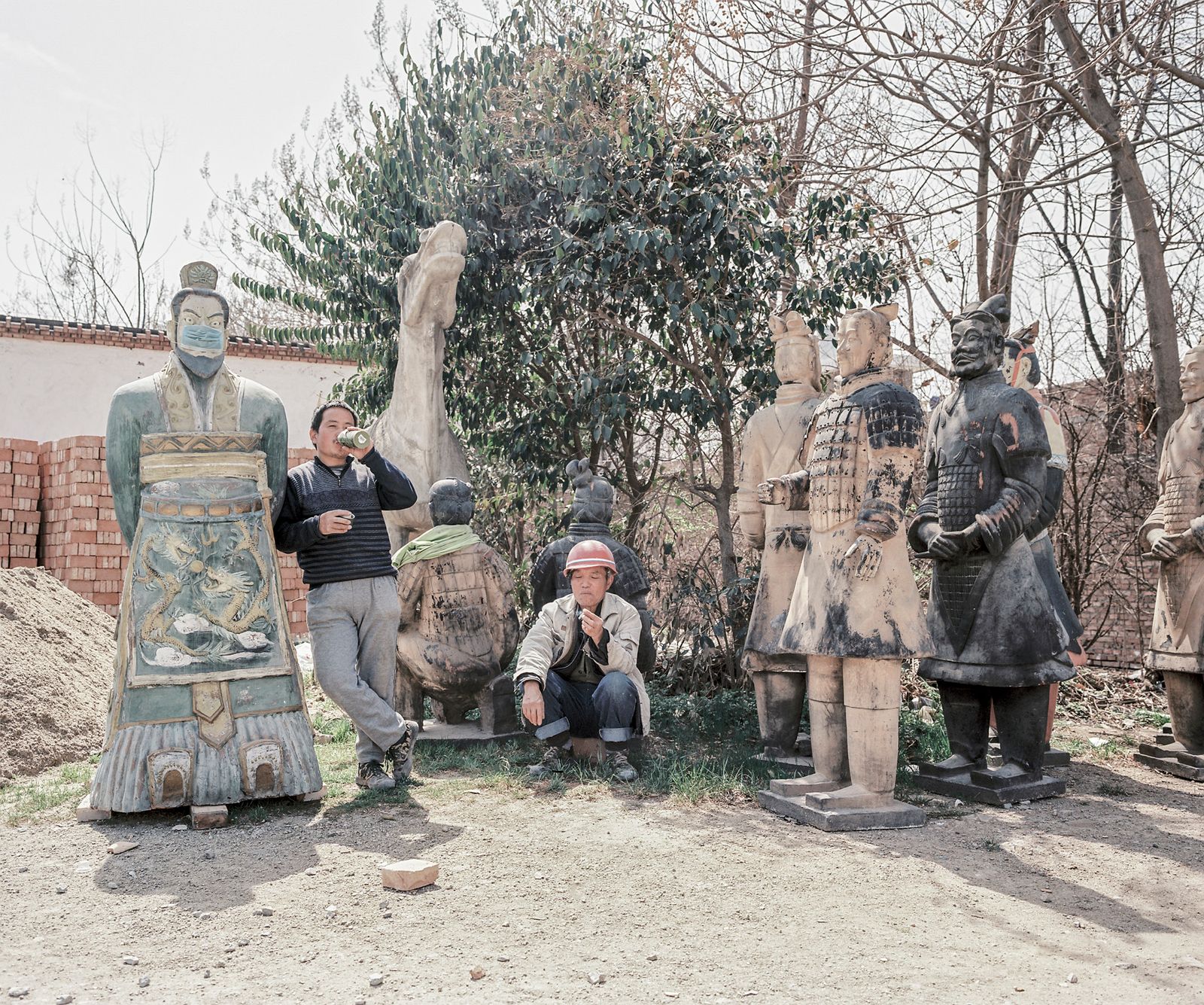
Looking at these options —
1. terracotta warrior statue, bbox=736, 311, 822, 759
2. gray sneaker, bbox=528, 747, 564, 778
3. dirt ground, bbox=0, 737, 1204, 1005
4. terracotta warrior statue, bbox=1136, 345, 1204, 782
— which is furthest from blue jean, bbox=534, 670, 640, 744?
terracotta warrior statue, bbox=1136, 345, 1204, 782

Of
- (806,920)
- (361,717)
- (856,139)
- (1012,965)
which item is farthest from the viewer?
(856,139)

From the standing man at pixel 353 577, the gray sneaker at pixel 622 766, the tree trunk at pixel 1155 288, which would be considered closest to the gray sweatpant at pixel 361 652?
the standing man at pixel 353 577

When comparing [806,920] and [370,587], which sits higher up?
[370,587]

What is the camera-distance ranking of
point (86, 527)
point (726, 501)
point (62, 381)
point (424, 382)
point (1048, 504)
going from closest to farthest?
point (1048, 504) < point (424, 382) < point (726, 501) < point (86, 527) < point (62, 381)

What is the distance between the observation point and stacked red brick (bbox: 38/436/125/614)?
411 inches

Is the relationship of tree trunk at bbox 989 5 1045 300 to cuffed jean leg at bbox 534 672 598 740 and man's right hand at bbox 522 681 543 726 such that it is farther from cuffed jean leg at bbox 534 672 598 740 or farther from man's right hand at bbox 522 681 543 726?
man's right hand at bbox 522 681 543 726

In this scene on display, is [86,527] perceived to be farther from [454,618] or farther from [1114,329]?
[1114,329]

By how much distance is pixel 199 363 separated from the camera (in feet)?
15.7

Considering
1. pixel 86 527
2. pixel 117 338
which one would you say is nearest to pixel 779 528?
pixel 86 527

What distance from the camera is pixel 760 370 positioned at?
722 centimetres

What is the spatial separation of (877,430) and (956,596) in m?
1.20

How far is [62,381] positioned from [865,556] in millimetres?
14892

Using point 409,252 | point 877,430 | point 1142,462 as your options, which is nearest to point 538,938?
point 877,430

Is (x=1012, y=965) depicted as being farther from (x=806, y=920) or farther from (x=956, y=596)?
(x=956, y=596)
